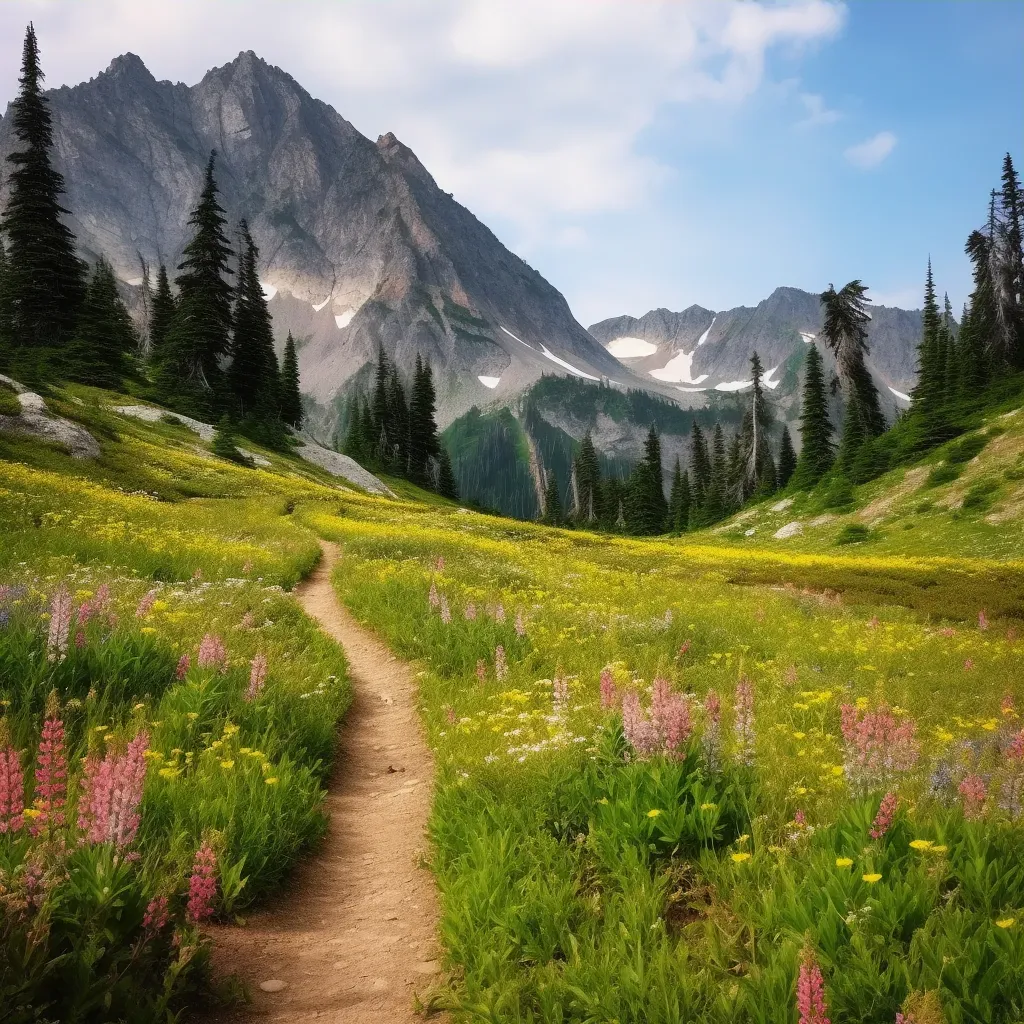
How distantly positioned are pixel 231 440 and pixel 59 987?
55.7m

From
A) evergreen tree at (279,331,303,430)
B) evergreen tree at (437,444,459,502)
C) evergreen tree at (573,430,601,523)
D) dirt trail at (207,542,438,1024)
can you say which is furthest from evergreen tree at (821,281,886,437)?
dirt trail at (207,542,438,1024)

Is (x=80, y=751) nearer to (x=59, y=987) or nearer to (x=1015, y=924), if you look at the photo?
(x=59, y=987)

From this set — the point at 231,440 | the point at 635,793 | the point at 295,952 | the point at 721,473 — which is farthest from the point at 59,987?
the point at 721,473

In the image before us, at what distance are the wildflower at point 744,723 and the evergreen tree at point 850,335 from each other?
75572mm

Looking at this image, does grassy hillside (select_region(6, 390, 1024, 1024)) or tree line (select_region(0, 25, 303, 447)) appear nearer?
grassy hillside (select_region(6, 390, 1024, 1024))

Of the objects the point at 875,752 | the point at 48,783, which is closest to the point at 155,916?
the point at 48,783

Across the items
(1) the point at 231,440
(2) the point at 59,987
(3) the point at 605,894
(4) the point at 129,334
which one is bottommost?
(3) the point at 605,894

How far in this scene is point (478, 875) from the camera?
397cm

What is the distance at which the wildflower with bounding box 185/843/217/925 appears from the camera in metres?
3.40

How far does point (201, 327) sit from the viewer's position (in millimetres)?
66375

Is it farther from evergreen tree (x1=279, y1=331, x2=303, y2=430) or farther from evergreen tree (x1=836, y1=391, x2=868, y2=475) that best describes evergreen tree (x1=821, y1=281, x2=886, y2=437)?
evergreen tree (x1=279, y1=331, x2=303, y2=430)

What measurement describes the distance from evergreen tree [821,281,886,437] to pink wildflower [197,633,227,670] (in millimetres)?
76593

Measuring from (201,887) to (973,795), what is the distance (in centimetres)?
456

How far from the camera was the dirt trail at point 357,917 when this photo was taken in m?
3.44
